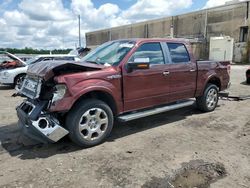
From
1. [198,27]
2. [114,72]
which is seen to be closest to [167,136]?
[114,72]

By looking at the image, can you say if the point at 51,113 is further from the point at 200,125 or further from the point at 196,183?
the point at 200,125

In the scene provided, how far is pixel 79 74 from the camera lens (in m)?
4.58

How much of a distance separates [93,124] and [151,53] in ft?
6.45

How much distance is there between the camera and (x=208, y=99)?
7.15 m

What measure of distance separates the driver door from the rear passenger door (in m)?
0.20

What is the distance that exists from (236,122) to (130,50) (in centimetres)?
294

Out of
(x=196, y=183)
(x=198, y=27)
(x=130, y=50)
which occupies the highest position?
(x=198, y=27)

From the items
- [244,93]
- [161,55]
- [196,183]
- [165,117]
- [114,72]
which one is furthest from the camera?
[244,93]

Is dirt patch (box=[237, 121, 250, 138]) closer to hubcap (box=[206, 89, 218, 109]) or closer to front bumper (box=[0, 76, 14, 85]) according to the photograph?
hubcap (box=[206, 89, 218, 109])

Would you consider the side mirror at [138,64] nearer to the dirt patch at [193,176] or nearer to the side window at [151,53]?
the side window at [151,53]

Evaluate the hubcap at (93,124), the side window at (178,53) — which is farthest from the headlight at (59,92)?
the side window at (178,53)

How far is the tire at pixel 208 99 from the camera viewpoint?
7008 millimetres

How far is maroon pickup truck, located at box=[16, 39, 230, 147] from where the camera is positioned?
443 centimetres

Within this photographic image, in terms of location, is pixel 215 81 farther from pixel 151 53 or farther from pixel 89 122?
pixel 89 122
